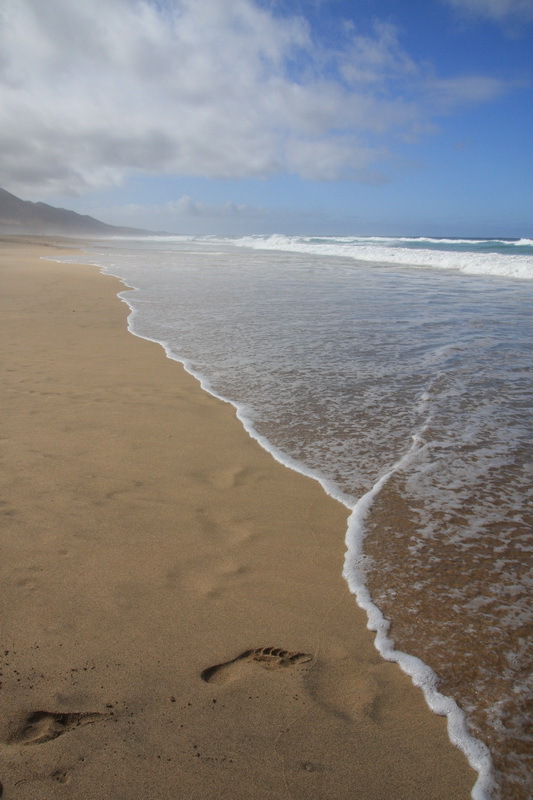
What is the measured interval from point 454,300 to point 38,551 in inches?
444

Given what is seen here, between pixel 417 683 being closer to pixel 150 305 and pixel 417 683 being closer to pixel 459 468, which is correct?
pixel 459 468

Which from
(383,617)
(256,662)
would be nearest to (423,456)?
(383,617)

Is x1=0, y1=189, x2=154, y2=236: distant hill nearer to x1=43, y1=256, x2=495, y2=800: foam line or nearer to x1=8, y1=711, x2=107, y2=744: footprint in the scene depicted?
x1=43, y1=256, x2=495, y2=800: foam line

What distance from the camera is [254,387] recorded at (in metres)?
5.35

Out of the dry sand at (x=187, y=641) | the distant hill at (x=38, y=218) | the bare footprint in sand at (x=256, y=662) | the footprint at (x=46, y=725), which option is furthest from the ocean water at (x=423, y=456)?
the distant hill at (x=38, y=218)

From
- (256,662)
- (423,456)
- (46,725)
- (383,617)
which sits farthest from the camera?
(423,456)

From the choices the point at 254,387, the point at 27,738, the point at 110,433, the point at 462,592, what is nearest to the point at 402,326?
the point at 254,387

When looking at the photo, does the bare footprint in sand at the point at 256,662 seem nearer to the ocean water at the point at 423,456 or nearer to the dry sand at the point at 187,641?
the dry sand at the point at 187,641

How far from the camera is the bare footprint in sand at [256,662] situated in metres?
1.88

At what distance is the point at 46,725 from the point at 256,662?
734 millimetres

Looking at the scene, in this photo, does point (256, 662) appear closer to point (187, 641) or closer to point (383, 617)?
point (187, 641)

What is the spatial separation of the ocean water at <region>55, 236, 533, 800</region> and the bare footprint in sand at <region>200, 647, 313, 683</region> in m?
0.38

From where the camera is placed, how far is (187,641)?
2.03 metres

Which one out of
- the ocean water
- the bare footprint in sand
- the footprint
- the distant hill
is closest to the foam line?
the ocean water
